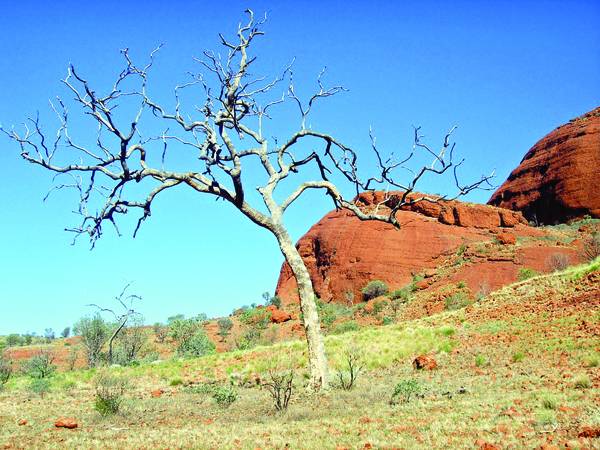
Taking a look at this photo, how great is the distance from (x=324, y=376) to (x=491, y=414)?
15.0 feet

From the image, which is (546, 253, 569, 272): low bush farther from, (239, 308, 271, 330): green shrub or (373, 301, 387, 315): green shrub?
(239, 308, 271, 330): green shrub

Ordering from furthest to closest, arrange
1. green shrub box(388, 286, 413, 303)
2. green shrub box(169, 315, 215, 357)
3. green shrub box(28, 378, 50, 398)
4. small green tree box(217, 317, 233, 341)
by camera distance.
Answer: small green tree box(217, 317, 233, 341) < green shrub box(388, 286, 413, 303) < green shrub box(169, 315, 215, 357) < green shrub box(28, 378, 50, 398)

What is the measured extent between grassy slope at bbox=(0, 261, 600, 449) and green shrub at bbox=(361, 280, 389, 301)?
35.2 metres

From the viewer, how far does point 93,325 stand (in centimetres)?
3672

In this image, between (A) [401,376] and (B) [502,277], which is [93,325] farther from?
(B) [502,277]

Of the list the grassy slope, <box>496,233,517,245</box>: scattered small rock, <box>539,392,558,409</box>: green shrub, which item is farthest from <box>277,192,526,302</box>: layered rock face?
<box>539,392,558,409</box>: green shrub

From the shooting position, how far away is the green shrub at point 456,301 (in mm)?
39050

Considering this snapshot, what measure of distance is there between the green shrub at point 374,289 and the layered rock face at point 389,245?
5.53 ft

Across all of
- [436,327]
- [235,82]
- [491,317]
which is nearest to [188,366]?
[436,327]

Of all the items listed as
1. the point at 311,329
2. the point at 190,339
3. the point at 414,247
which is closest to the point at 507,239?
the point at 414,247

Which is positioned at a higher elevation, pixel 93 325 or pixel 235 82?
pixel 235 82

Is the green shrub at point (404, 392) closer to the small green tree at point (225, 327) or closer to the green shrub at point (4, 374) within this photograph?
the green shrub at point (4, 374)

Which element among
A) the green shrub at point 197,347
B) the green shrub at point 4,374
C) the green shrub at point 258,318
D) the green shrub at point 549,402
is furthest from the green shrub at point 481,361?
the green shrub at point 258,318

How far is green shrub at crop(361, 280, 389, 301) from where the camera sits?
187ft
